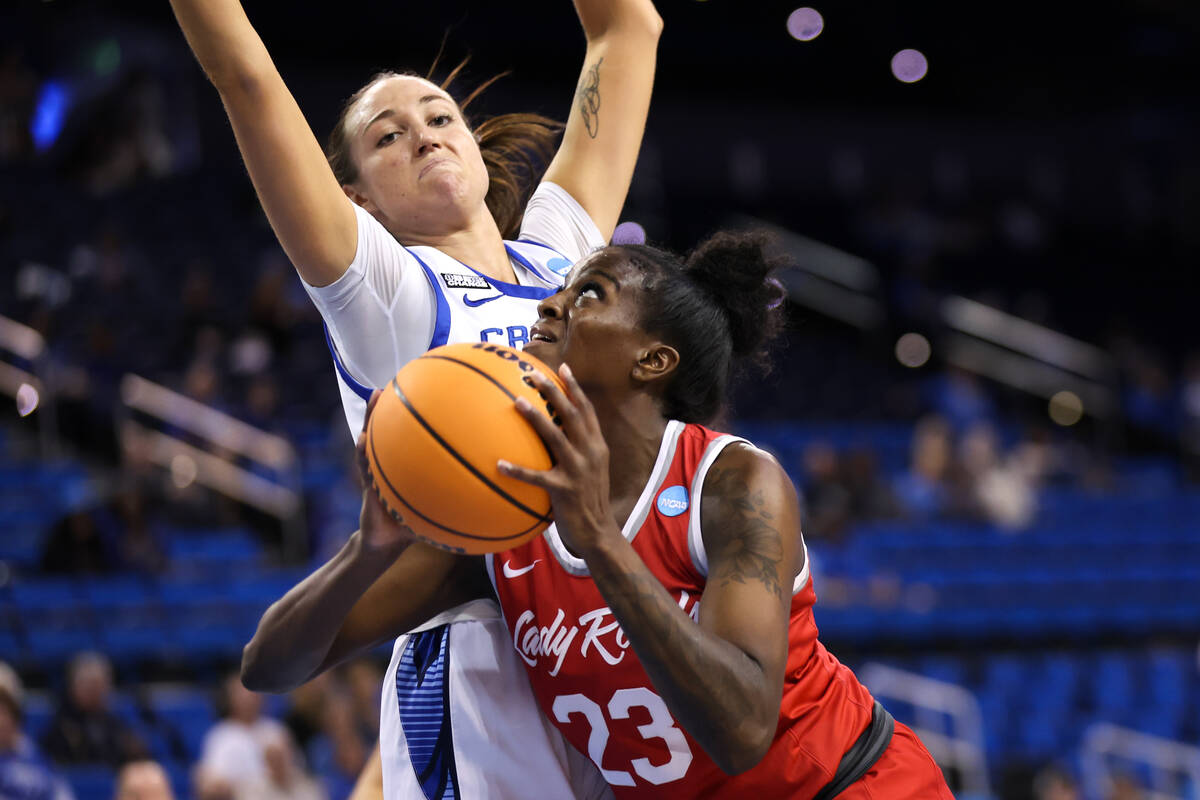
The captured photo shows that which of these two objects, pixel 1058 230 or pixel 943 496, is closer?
pixel 943 496

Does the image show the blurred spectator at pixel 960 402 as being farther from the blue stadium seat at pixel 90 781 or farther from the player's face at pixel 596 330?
the player's face at pixel 596 330

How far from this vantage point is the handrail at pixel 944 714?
27.7ft

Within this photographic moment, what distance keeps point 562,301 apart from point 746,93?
647 inches

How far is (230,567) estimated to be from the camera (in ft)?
27.0

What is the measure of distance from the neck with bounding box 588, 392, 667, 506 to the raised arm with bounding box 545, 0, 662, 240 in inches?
38.5

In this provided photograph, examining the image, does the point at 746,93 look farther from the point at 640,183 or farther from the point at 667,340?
the point at 667,340

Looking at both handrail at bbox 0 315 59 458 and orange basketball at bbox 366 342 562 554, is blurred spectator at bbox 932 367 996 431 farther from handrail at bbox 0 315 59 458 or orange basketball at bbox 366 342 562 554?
orange basketball at bbox 366 342 562 554

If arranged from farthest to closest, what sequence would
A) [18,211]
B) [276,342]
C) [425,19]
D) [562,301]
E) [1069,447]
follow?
[425,19]
[1069,447]
[18,211]
[276,342]
[562,301]

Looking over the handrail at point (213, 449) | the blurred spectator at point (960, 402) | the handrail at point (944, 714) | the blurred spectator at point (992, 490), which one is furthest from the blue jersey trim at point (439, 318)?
the blurred spectator at point (960, 402)

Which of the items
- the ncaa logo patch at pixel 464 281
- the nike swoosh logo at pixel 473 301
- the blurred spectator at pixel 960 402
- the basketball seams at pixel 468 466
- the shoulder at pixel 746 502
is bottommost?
the basketball seams at pixel 468 466

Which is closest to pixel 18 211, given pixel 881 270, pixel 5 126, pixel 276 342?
pixel 5 126

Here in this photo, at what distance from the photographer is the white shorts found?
2.45m

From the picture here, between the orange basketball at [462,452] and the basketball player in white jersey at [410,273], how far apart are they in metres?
0.20

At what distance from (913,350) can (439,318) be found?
1282 centimetres
